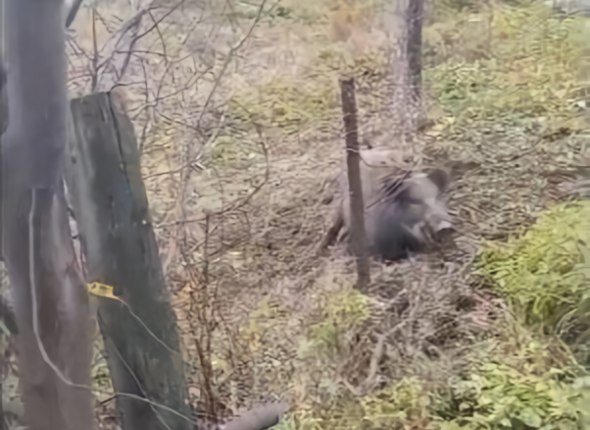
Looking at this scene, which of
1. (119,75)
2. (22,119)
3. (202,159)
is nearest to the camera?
(22,119)

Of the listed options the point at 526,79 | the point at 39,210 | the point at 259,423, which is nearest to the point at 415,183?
the point at 526,79

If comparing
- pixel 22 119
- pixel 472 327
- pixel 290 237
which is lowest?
pixel 472 327

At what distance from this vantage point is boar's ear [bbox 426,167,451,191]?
123cm

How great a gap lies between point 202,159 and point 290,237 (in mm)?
305

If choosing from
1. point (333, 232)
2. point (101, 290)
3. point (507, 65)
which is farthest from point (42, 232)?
point (507, 65)

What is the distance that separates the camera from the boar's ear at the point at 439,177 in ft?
4.05

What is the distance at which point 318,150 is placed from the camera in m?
1.07

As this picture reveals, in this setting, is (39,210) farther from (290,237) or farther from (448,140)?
(448,140)

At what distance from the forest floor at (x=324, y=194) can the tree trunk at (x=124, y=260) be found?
0.11ft

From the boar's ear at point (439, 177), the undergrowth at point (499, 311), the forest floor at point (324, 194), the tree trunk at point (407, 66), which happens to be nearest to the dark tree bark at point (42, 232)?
the forest floor at point (324, 194)

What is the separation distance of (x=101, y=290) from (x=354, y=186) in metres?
0.62

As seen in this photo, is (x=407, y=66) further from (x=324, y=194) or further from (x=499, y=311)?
(x=499, y=311)

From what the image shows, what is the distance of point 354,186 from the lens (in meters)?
1.13

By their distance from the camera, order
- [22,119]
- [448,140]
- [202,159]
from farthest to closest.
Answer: [448,140], [202,159], [22,119]
